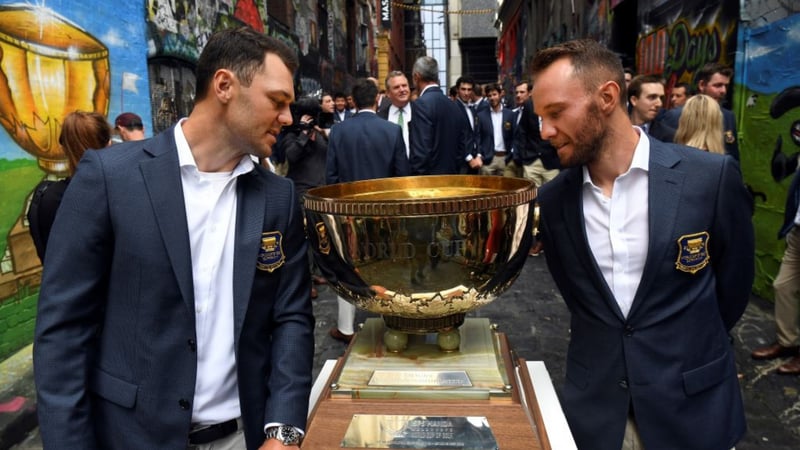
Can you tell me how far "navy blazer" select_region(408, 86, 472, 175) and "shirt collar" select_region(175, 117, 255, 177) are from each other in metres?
4.09

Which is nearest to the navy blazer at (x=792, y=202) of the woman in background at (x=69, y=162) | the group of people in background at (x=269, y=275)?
the group of people in background at (x=269, y=275)

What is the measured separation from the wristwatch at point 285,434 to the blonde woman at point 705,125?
127 inches

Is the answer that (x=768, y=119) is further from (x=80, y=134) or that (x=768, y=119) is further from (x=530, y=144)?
(x=80, y=134)

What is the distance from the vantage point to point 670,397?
1.58 metres

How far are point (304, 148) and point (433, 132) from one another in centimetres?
126

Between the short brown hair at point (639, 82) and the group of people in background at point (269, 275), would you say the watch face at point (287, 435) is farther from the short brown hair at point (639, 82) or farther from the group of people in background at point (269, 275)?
the short brown hair at point (639, 82)

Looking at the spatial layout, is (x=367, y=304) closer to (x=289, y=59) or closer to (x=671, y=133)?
(x=289, y=59)

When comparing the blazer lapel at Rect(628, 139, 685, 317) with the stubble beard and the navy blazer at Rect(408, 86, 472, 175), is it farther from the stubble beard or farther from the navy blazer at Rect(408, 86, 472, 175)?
the navy blazer at Rect(408, 86, 472, 175)

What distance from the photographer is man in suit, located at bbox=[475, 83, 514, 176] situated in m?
8.19

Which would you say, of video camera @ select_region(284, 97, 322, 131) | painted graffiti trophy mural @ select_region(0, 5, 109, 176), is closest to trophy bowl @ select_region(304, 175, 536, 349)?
painted graffiti trophy mural @ select_region(0, 5, 109, 176)

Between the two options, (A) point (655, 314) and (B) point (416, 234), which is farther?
(A) point (655, 314)

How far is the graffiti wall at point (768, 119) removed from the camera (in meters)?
4.77

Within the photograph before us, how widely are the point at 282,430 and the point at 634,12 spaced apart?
35.3 feet

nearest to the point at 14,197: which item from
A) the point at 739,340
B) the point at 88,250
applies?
the point at 88,250
